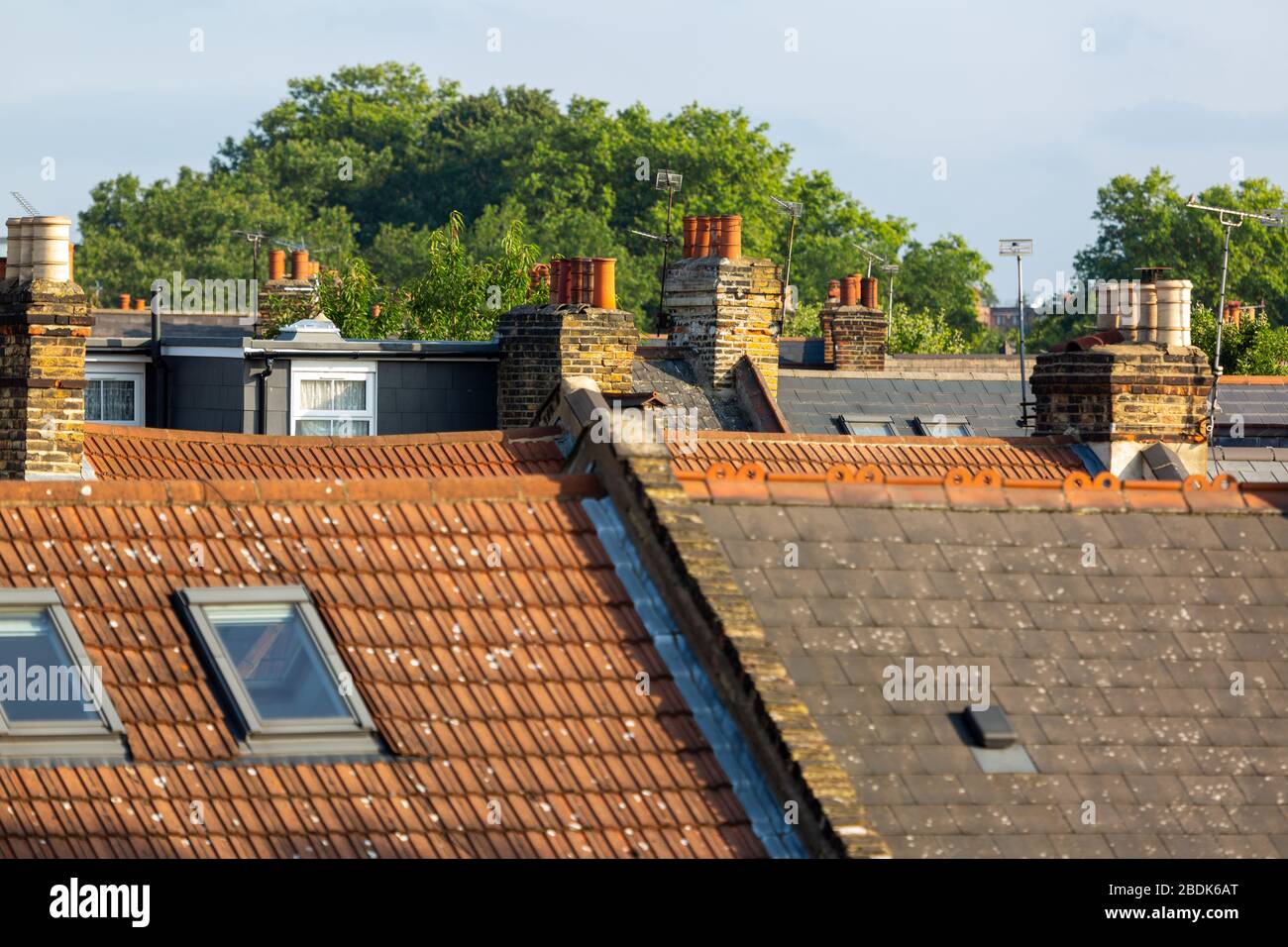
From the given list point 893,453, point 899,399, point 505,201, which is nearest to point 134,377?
point 893,453

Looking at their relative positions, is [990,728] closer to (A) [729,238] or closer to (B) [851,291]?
(A) [729,238]

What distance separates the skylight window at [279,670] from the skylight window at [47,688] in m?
0.65

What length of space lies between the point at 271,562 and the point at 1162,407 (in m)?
12.4

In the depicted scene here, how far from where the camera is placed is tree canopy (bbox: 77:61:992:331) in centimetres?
11588

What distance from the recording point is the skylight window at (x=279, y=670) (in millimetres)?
12836

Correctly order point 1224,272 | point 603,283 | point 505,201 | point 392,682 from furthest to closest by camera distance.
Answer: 1. point 505,201
2. point 1224,272
3. point 603,283
4. point 392,682

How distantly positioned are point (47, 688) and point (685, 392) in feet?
70.8

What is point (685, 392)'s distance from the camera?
3400 cm

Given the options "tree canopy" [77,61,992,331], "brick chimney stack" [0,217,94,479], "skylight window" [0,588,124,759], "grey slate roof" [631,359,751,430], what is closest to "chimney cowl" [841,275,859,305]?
"grey slate roof" [631,359,751,430]

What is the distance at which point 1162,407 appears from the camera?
23656mm

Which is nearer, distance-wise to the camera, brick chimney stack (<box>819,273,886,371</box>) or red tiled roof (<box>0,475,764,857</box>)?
red tiled roof (<box>0,475,764,857</box>)

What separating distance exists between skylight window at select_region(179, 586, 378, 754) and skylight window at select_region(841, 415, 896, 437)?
23.2m

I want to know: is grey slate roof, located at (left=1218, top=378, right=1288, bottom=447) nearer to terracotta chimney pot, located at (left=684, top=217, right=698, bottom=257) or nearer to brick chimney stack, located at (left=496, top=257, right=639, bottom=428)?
terracotta chimney pot, located at (left=684, top=217, right=698, bottom=257)

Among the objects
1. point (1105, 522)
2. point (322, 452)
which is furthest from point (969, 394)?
point (1105, 522)
